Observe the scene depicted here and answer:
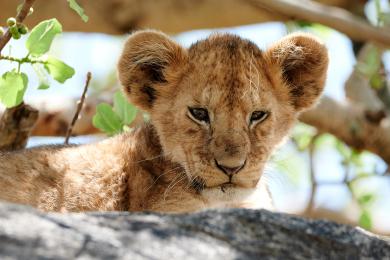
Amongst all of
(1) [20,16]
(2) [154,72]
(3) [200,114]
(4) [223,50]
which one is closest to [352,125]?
(2) [154,72]

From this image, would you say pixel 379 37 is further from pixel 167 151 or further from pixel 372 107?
pixel 167 151

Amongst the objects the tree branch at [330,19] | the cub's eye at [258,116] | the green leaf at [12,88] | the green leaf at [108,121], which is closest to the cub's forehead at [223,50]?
the cub's eye at [258,116]

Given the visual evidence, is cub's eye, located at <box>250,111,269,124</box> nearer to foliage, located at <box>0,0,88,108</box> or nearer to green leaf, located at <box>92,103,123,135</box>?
green leaf, located at <box>92,103,123,135</box>

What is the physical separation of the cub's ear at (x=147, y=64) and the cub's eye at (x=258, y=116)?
649 millimetres

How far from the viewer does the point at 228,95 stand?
5.03 m

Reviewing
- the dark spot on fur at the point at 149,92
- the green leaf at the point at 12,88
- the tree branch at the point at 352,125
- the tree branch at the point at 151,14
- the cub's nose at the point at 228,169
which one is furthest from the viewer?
the tree branch at the point at 151,14

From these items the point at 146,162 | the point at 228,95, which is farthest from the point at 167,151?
the point at 228,95

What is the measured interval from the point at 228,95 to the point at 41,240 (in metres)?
2.40

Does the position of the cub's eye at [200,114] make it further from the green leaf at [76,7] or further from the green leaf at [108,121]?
the green leaf at [76,7]

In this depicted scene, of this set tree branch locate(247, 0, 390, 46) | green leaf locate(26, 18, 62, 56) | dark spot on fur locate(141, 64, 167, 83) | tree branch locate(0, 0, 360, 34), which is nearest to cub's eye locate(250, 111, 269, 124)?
dark spot on fur locate(141, 64, 167, 83)

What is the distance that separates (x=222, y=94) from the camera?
5.02m

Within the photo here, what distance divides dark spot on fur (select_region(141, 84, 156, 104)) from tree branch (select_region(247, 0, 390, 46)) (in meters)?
2.24

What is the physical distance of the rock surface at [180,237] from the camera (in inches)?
110

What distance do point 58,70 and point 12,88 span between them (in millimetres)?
260
